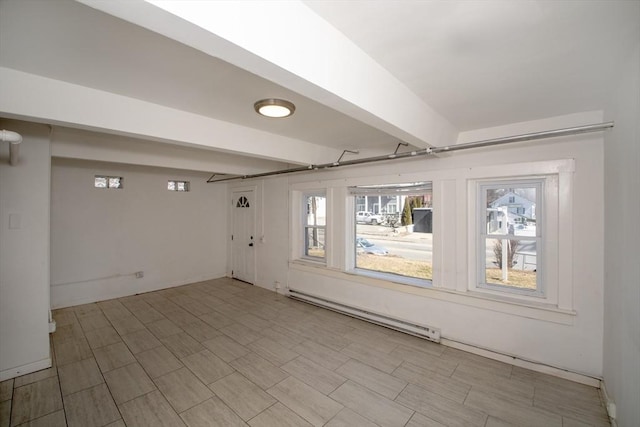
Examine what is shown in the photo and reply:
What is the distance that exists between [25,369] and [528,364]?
16.4 feet

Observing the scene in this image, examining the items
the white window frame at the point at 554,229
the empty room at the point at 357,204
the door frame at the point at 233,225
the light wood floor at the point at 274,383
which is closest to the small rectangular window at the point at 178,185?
the door frame at the point at 233,225

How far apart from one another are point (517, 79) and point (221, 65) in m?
2.07

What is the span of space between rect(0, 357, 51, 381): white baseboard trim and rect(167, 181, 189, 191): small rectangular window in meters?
3.50

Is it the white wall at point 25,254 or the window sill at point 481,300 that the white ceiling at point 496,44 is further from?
the white wall at point 25,254

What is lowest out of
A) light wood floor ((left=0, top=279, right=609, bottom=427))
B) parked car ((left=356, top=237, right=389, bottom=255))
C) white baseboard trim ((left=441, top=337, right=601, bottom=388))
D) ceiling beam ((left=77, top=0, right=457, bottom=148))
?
light wood floor ((left=0, top=279, right=609, bottom=427))

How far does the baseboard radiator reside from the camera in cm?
315

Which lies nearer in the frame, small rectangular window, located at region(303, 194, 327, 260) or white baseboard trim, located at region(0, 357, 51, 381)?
white baseboard trim, located at region(0, 357, 51, 381)

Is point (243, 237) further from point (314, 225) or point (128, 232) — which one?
point (128, 232)

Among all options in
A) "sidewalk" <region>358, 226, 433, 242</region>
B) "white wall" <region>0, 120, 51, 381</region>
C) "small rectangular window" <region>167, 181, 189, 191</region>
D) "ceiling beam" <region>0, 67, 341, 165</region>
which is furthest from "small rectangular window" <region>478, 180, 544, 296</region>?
"small rectangular window" <region>167, 181, 189, 191</region>

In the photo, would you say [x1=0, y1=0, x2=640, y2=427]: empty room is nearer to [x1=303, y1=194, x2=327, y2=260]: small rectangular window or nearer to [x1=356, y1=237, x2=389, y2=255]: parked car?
[x1=356, y1=237, x2=389, y2=255]: parked car

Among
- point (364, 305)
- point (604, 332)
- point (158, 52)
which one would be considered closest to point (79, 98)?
point (158, 52)

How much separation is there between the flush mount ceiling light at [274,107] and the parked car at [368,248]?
2452 mm

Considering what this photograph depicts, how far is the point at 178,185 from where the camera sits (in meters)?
5.67

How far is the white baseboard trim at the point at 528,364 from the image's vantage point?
2.38 m
